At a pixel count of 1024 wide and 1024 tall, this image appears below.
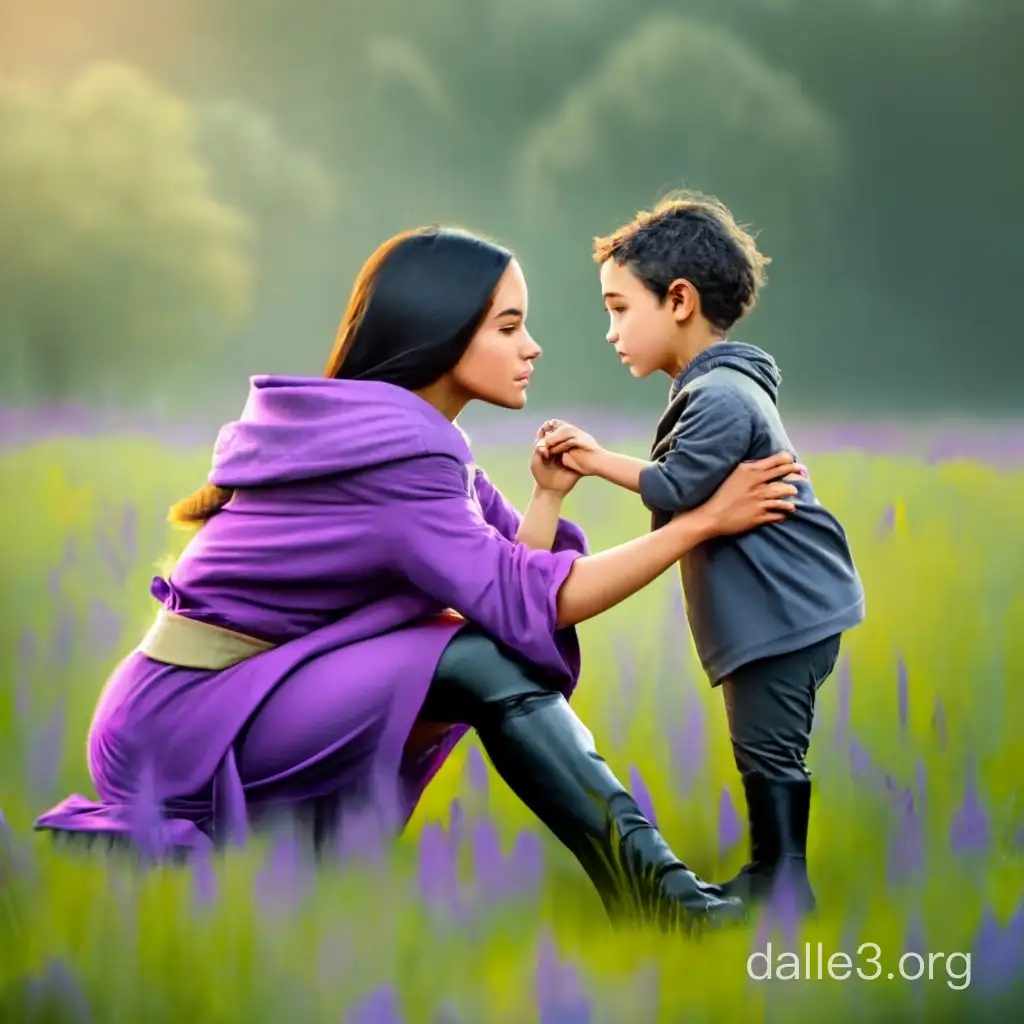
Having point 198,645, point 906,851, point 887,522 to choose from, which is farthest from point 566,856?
point 887,522

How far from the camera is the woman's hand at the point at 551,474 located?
2157mm

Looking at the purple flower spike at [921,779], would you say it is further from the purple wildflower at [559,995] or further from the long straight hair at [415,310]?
the long straight hair at [415,310]

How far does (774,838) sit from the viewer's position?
206 centimetres

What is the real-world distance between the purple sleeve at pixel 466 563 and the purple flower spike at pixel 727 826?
0.38 m

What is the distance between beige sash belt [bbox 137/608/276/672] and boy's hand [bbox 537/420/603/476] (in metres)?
0.51

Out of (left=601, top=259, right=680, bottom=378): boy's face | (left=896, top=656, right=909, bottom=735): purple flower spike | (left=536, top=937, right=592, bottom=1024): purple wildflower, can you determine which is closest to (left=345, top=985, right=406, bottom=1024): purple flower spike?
(left=536, top=937, right=592, bottom=1024): purple wildflower

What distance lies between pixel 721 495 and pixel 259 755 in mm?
701

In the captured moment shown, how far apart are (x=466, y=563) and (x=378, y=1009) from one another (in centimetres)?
56

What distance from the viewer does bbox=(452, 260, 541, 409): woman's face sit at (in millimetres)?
2039

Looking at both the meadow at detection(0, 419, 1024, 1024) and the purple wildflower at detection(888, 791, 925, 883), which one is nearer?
the meadow at detection(0, 419, 1024, 1024)

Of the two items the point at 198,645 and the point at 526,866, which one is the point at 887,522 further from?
the point at 198,645

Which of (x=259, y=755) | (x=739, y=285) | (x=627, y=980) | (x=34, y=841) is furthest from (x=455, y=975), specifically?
(x=739, y=285)

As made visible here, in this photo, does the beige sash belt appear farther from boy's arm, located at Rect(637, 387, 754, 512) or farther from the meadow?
boy's arm, located at Rect(637, 387, 754, 512)

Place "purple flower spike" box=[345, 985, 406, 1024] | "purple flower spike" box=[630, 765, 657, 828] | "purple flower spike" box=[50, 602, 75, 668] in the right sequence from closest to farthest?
"purple flower spike" box=[345, 985, 406, 1024], "purple flower spike" box=[630, 765, 657, 828], "purple flower spike" box=[50, 602, 75, 668]
